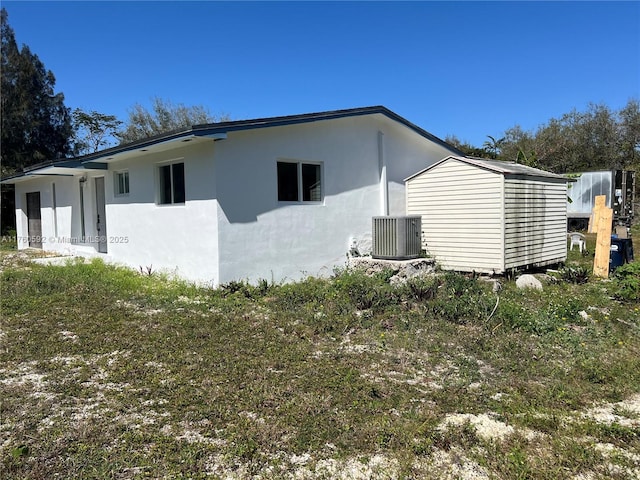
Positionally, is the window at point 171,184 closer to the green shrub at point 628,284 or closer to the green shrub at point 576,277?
the green shrub at point 576,277

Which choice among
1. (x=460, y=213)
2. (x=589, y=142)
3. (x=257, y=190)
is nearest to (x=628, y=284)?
(x=460, y=213)

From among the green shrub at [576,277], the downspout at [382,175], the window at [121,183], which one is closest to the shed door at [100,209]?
the window at [121,183]

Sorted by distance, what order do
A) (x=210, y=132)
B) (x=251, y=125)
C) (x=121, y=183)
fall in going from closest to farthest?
(x=210, y=132) < (x=251, y=125) < (x=121, y=183)

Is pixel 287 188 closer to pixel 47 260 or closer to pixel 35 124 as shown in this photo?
pixel 47 260

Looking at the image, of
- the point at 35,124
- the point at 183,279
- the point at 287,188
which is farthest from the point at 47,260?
the point at 35,124

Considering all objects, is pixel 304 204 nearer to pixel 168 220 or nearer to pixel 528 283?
pixel 168 220

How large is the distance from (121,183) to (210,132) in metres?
5.36

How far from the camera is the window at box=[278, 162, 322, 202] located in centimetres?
938

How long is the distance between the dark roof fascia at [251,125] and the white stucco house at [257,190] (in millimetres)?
24

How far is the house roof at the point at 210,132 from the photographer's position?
7699 mm

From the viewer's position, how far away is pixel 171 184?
973 cm

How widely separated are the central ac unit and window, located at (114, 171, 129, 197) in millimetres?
6423

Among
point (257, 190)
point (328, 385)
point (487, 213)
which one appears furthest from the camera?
point (487, 213)

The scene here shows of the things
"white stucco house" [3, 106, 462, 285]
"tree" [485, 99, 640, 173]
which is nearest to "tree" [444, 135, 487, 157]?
"tree" [485, 99, 640, 173]
